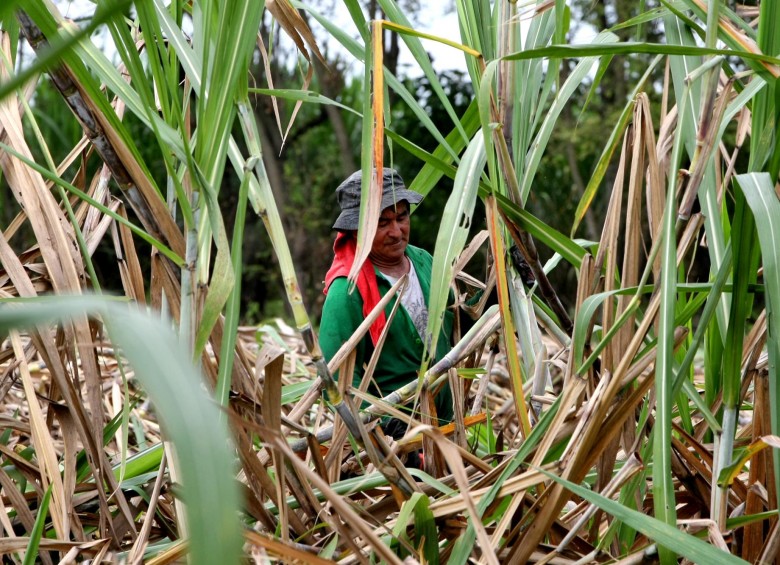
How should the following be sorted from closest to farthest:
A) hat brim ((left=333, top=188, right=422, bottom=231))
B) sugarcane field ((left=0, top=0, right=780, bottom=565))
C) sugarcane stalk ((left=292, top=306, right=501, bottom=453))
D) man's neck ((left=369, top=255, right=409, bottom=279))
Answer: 1. sugarcane field ((left=0, top=0, right=780, bottom=565))
2. sugarcane stalk ((left=292, top=306, right=501, bottom=453))
3. hat brim ((left=333, top=188, right=422, bottom=231))
4. man's neck ((left=369, top=255, right=409, bottom=279))

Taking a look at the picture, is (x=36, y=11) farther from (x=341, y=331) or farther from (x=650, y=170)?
(x=341, y=331)

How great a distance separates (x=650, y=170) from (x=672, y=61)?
0.11 meters

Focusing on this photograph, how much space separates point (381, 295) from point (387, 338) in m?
0.08

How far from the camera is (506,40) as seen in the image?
2.95 feet

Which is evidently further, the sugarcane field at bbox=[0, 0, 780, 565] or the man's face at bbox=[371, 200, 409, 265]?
the man's face at bbox=[371, 200, 409, 265]

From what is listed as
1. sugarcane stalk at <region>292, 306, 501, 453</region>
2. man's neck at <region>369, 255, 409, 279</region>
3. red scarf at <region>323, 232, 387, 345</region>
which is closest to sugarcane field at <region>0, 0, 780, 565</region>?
sugarcane stalk at <region>292, 306, 501, 453</region>

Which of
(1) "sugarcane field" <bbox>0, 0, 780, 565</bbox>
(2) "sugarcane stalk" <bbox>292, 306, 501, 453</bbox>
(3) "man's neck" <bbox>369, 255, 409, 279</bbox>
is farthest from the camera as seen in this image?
(3) "man's neck" <bbox>369, 255, 409, 279</bbox>

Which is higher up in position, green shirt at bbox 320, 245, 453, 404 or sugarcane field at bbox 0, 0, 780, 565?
sugarcane field at bbox 0, 0, 780, 565

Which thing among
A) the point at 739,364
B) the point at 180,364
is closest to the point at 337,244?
the point at 739,364

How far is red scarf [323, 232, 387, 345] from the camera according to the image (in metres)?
1.52

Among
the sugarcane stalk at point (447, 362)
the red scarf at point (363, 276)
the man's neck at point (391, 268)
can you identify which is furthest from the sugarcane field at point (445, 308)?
the man's neck at point (391, 268)

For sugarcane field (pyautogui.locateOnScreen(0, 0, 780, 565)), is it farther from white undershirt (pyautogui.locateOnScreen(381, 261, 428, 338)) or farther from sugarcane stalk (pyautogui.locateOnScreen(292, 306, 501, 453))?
white undershirt (pyautogui.locateOnScreen(381, 261, 428, 338))

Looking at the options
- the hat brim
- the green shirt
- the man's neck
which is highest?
the hat brim

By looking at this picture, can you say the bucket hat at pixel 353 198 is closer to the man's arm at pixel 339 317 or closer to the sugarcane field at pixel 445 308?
the man's arm at pixel 339 317
